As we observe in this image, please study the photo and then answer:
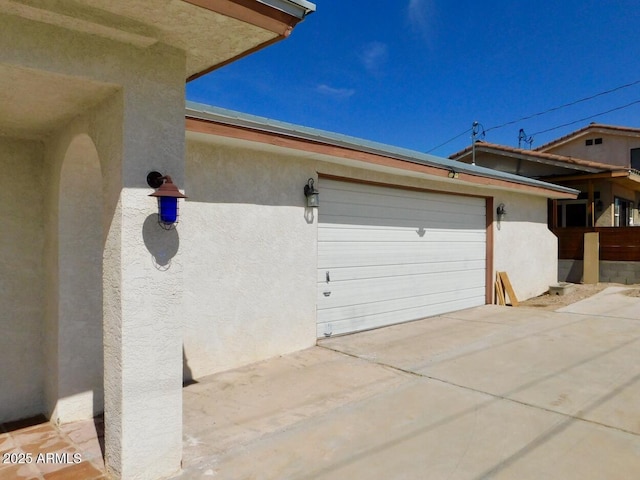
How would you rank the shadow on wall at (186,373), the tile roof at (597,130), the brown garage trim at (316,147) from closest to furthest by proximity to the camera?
1. the brown garage trim at (316,147)
2. the shadow on wall at (186,373)
3. the tile roof at (597,130)

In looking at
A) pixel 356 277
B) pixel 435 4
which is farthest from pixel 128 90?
pixel 435 4

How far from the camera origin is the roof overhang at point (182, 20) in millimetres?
2379

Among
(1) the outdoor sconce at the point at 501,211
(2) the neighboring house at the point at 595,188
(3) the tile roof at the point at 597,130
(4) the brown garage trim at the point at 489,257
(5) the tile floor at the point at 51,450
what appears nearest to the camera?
(5) the tile floor at the point at 51,450

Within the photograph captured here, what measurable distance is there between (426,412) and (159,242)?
2.89m

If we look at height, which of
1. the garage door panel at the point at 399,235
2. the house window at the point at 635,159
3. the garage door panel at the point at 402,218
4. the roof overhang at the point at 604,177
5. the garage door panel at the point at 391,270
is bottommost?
the garage door panel at the point at 391,270

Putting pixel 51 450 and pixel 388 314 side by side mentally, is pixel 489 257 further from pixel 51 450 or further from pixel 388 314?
pixel 51 450

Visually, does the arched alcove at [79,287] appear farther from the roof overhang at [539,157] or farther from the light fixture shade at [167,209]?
the roof overhang at [539,157]

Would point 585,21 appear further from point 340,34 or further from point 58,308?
point 58,308

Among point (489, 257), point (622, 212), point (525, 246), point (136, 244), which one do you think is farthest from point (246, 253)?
point (622, 212)

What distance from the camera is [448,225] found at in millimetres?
9172

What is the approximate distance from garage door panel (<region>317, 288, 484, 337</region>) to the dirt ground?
1.73 m

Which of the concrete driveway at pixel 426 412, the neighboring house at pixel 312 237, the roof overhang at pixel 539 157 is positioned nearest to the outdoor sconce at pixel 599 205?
the roof overhang at pixel 539 157

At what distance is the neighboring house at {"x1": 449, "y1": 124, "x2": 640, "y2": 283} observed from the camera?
13.8 metres

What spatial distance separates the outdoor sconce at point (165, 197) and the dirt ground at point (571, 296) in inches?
379
